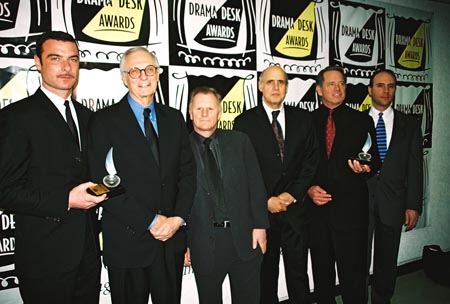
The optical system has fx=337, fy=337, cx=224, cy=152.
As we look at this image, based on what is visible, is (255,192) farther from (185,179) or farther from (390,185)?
(390,185)

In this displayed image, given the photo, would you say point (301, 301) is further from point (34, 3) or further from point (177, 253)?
point (34, 3)

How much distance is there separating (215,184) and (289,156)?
0.68 meters

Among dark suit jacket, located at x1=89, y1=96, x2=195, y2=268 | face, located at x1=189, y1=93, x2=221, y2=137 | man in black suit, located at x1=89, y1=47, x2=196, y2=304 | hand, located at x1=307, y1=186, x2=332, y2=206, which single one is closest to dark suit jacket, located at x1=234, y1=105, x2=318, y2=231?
hand, located at x1=307, y1=186, x2=332, y2=206

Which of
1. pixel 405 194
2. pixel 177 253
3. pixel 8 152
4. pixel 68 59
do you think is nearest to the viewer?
pixel 8 152

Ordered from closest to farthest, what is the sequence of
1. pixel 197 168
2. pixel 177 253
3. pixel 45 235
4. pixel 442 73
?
1. pixel 45 235
2. pixel 177 253
3. pixel 197 168
4. pixel 442 73

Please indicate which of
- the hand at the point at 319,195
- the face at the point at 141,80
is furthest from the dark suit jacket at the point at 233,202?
the hand at the point at 319,195

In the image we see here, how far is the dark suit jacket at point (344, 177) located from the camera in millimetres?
2627

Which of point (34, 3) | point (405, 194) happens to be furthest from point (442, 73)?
point (34, 3)

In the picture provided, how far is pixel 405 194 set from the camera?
292cm

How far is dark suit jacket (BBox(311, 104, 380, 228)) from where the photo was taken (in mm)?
2627

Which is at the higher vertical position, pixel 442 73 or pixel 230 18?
pixel 230 18

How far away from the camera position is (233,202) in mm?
2139

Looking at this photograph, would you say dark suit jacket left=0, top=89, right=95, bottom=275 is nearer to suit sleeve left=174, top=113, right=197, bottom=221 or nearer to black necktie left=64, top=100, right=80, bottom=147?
black necktie left=64, top=100, right=80, bottom=147

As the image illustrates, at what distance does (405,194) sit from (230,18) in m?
2.17
